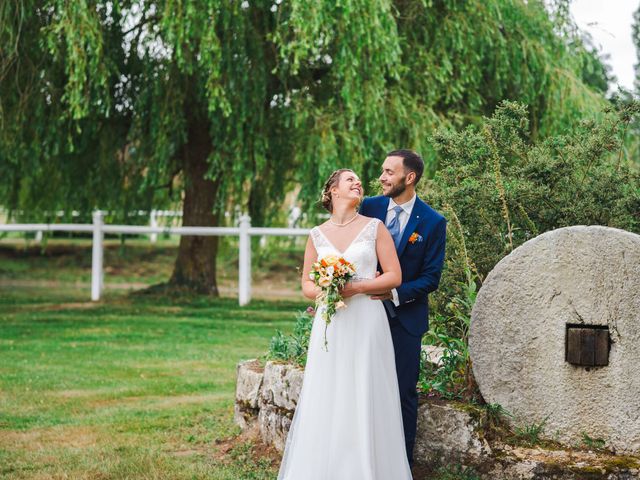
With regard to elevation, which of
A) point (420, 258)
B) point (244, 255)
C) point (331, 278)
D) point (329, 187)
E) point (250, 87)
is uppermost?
point (250, 87)

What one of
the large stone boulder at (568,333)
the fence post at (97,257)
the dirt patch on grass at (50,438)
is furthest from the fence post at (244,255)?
the large stone boulder at (568,333)

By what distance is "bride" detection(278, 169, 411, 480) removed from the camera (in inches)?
194

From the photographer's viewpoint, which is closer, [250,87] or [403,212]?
[403,212]

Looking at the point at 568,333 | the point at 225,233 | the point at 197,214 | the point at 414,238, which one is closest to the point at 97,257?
the point at 197,214

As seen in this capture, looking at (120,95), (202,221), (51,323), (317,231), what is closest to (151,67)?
(120,95)

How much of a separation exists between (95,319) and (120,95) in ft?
12.0

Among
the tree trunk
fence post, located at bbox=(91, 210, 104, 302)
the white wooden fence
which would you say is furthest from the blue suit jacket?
fence post, located at bbox=(91, 210, 104, 302)

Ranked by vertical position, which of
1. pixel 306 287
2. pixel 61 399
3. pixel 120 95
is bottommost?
pixel 61 399

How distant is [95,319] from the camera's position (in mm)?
13812

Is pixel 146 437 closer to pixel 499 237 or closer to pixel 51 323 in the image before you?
pixel 499 237

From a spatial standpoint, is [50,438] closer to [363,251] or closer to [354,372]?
[354,372]

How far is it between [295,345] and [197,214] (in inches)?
377

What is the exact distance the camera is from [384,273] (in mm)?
4934

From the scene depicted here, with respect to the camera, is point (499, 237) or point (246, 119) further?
point (246, 119)
